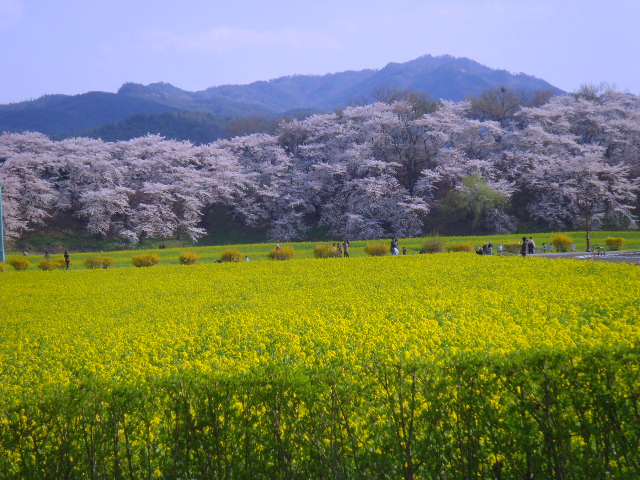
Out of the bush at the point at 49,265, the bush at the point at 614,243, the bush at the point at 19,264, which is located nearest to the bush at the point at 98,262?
the bush at the point at 49,265

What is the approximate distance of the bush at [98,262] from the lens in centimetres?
3152

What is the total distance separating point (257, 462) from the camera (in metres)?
4.13

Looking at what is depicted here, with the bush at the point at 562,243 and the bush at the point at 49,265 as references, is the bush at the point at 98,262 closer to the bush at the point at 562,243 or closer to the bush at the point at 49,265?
the bush at the point at 49,265

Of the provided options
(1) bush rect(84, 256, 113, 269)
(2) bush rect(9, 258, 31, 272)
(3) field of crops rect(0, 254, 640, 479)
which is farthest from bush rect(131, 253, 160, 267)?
(3) field of crops rect(0, 254, 640, 479)

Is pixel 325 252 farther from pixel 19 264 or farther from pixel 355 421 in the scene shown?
pixel 355 421

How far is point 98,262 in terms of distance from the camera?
104ft

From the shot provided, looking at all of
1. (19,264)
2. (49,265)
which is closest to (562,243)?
(49,265)

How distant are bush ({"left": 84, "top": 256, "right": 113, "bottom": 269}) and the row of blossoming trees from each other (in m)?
15.3

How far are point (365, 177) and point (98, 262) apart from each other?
2649cm

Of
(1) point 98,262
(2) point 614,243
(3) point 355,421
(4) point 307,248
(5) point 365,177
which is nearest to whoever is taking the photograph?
(3) point 355,421

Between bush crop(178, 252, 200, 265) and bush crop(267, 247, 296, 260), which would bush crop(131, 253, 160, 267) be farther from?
bush crop(267, 247, 296, 260)

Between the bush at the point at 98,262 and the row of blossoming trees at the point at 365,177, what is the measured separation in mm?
15251

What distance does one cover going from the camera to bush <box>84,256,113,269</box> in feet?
103

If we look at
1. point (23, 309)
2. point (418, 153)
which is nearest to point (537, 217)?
point (418, 153)
